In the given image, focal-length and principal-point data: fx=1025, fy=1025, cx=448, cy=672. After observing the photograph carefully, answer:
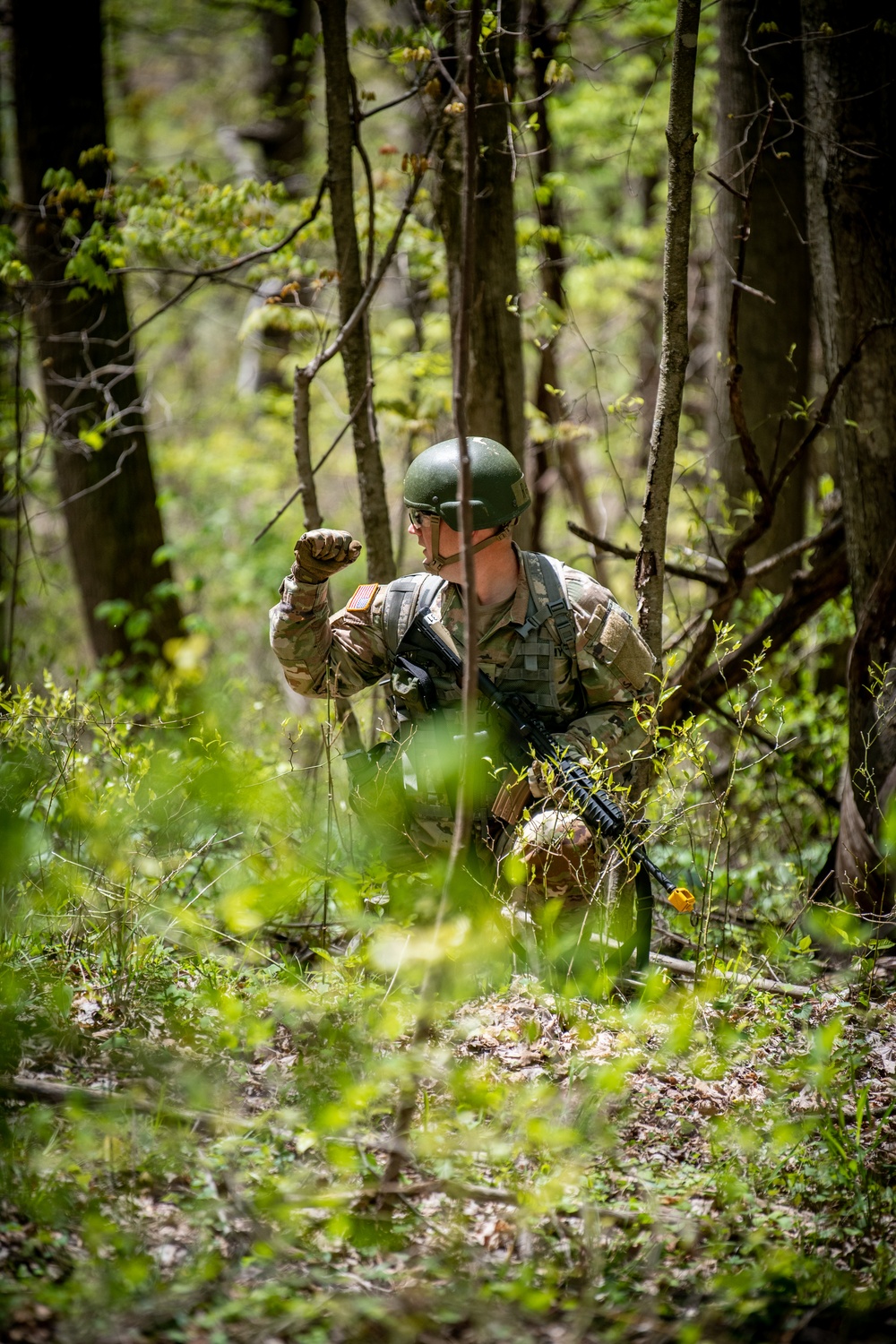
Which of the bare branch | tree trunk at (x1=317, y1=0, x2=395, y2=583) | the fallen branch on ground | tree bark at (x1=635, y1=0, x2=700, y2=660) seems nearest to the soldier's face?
tree bark at (x1=635, y1=0, x2=700, y2=660)

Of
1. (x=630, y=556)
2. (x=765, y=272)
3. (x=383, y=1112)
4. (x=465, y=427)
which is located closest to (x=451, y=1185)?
(x=383, y=1112)

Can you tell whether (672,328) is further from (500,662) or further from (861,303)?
(500,662)

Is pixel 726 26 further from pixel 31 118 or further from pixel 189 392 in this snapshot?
pixel 189 392

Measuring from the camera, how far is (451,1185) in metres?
2.19

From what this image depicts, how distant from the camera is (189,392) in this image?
44.8 ft

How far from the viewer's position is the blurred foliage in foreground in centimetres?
196

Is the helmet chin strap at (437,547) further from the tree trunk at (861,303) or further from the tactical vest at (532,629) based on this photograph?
the tree trunk at (861,303)

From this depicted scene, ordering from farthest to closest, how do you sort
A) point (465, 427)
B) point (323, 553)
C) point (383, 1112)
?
point (323, 553)
point (383, 1112)
point (465, 427)

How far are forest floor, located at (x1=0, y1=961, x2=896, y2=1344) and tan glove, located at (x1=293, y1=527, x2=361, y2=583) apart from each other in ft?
4.16

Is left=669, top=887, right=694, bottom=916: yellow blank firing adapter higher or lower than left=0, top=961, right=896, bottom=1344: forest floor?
higher

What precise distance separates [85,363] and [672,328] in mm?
4235

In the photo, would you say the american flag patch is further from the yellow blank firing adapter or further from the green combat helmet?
the yellow blank firing adapter

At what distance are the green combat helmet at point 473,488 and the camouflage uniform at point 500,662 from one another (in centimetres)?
26

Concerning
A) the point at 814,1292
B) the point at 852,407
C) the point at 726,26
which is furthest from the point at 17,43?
the point at 814,1292
